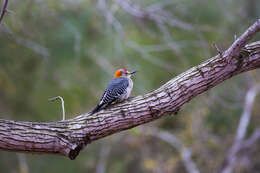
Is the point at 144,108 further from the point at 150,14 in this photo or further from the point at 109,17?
the point at 109,17

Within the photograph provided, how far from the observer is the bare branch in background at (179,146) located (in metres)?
10.9

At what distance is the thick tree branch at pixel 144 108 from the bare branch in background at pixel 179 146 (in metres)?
6.74

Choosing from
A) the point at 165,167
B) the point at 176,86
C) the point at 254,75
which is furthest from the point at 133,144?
the point at 176,86

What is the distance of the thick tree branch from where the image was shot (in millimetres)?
3912

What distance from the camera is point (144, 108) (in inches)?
164

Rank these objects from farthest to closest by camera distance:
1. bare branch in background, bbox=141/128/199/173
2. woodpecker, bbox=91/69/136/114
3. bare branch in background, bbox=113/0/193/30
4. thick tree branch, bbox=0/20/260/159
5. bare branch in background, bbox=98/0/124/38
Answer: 1. bare branch in background, bbox=141/128/199/173
2. bare branch in background, bbox=98/0/124/38
3. bare branch in background, bbox=113/0/193/30
4. woodpecker, bbox=91/69/136/114
5. thick tree branch, bbox=0/20/260/159

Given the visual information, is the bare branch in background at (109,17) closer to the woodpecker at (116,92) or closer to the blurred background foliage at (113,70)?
the blurred background foliage at (113,70)

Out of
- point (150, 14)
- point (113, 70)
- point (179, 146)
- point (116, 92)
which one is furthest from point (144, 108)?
point (179, 146)

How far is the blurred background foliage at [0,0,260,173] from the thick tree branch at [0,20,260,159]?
3.77m

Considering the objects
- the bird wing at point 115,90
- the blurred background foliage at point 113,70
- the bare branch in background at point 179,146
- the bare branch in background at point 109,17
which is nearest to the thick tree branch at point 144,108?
the bird wing at point 115,90

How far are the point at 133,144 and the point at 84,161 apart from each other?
1908mm

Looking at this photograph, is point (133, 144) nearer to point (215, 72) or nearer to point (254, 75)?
point (254, 75)

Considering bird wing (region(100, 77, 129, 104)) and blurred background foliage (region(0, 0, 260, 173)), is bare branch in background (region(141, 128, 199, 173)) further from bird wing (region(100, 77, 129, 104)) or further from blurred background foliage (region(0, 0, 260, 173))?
bird wing (region(100, 77, 129, 104))

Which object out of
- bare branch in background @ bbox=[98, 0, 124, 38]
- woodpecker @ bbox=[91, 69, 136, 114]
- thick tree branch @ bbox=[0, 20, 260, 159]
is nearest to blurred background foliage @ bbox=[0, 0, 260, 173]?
bare branch in background @ bbox=[98, 0, 124, 38]
